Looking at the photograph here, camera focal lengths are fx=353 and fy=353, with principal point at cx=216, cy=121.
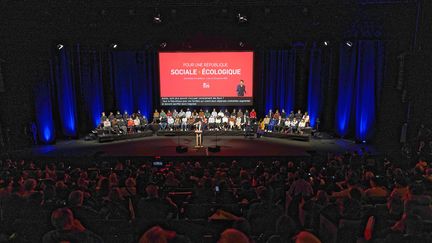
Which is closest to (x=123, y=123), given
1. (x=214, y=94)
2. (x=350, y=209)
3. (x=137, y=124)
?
(x=137, y=124)

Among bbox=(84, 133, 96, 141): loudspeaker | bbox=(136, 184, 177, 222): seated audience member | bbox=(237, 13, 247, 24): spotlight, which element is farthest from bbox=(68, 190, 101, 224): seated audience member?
bbox=(84, 133, 96, 141): loudspeaker

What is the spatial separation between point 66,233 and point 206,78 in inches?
499

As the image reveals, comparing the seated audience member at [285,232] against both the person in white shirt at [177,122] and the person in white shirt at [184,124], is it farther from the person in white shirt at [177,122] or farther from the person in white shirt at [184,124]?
the person in white shirt at [177,122]

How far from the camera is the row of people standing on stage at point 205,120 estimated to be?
1529 centimetres

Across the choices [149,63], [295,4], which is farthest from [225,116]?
[295,4]

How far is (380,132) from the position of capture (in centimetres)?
1322

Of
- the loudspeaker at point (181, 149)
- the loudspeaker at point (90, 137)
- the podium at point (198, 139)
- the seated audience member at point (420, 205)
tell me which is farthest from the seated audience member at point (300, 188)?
the loudspeaker at point (90, 137)

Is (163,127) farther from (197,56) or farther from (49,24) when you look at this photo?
(49,24)

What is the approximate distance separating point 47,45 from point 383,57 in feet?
41.7

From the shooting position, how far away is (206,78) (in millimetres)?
15805

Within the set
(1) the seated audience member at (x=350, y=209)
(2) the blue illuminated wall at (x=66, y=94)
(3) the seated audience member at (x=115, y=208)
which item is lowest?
(3) the seated audience member at (x=115, y=208)

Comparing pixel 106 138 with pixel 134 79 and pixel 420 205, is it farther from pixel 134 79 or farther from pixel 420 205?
pixel 420 205

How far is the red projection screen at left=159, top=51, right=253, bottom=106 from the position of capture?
15742 millimetres

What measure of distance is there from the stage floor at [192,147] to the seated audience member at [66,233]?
7.64 metres
